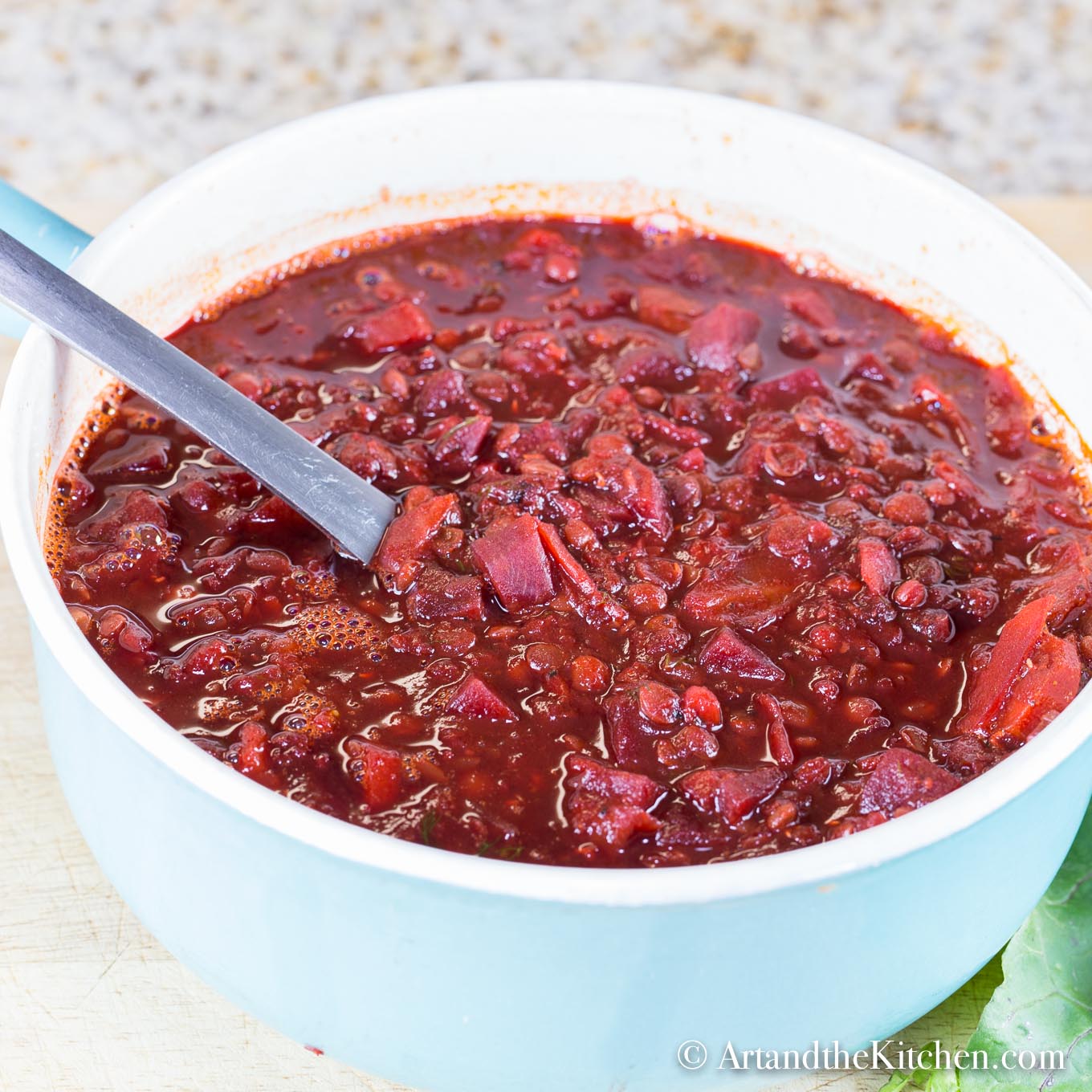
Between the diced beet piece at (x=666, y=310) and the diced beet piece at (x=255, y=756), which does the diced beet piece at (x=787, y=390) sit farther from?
the diced beet piece at (x=255, y=756)

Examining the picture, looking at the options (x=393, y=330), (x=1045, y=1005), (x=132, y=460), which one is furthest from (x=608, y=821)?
(x=393, y=330)

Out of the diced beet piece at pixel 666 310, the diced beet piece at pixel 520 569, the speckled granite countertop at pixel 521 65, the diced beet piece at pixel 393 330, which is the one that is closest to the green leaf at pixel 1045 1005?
the diced beet piece at pixel 520 569

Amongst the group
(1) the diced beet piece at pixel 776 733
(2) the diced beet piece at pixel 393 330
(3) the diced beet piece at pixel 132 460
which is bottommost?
(3) the diced beet piece at pixel 132 460

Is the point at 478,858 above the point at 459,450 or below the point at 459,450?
above

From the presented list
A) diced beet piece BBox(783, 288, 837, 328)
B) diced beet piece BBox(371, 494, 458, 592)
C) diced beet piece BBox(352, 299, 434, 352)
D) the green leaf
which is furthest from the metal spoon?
the green leaf

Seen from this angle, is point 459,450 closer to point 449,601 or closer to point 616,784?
point 449,601

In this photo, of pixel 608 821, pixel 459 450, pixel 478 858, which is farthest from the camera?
Answer: pixel 459 450

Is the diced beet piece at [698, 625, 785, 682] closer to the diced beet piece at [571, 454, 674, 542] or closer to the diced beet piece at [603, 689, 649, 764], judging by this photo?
the diced beet piece at [603, 689, 649, 764]

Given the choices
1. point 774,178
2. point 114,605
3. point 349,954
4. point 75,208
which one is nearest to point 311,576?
point 114,605
